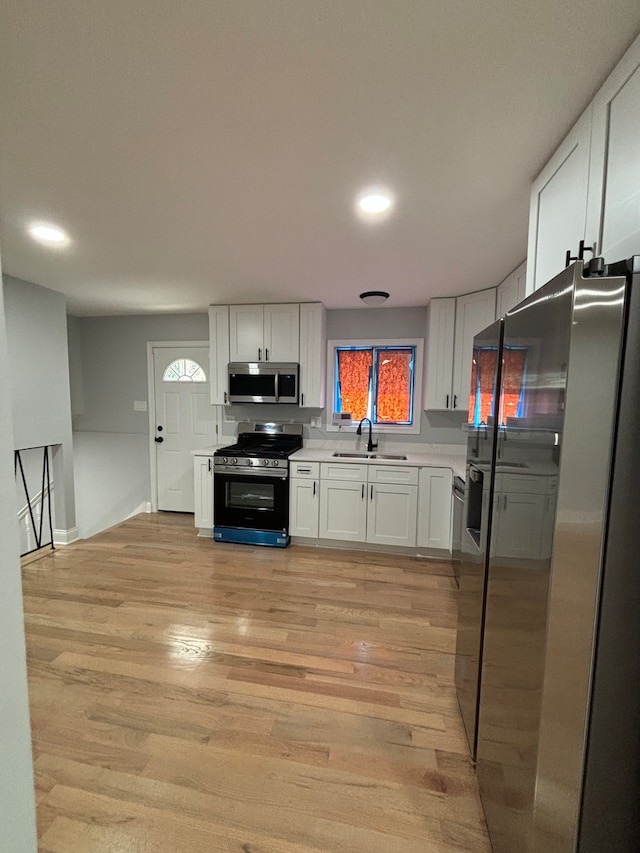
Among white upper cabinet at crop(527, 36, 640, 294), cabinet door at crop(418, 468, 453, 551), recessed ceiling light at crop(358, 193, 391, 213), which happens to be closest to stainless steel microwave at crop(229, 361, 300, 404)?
cabinet door at crop(418, 468, 453, 551)

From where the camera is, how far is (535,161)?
146 cm

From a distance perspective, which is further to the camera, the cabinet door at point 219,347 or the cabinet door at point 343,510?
the cabinet door at point 219,347

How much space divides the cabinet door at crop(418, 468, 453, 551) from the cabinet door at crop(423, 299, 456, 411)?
0.72 meters

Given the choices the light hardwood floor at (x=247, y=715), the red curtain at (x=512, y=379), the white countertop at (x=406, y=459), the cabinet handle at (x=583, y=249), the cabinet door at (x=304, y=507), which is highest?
the cabinet handle at (x=583, y=249)

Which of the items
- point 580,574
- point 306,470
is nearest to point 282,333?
point 306,470

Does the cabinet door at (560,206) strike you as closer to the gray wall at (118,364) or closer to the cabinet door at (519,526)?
the cabinet door at (519,526)

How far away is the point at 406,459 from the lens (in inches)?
140

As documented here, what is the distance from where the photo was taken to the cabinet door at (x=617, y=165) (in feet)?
3.18

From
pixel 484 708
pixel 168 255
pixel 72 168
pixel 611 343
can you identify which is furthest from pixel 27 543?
pixel 611 343

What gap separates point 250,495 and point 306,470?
0.64 meters

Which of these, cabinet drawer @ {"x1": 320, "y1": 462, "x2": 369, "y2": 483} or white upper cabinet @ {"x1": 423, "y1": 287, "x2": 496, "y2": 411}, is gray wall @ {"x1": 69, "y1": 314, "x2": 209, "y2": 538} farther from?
white upper cabinet @ {"x1": 423, "y1": 287, "x2": 496, "y2": 411}

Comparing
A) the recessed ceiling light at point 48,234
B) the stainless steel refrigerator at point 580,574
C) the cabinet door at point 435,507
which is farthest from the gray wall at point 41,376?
the stainless steel refrigerator at point 580,574

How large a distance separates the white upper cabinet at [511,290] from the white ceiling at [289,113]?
33 cm

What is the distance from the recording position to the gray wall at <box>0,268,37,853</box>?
604 mm
